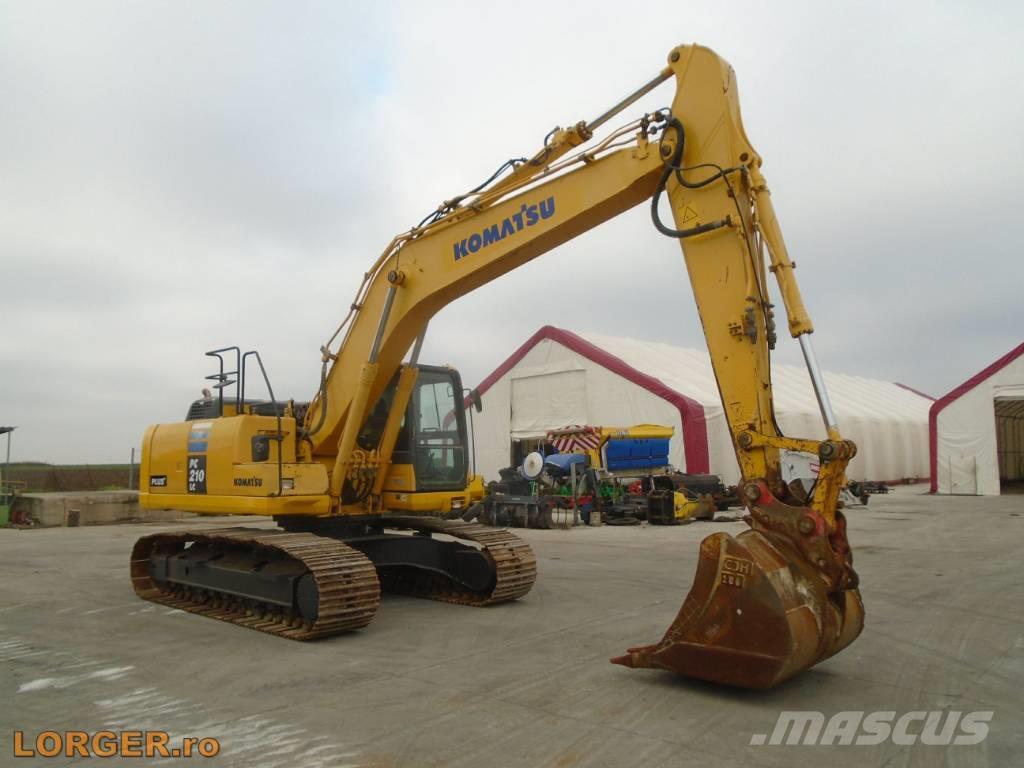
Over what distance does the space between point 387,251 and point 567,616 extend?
4.27 meters

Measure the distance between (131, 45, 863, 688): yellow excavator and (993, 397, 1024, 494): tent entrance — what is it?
31701mm

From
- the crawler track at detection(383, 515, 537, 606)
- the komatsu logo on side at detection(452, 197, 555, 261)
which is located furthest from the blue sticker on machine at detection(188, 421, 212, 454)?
the komatsu logo on side at detection(452, 197, 555, 261)

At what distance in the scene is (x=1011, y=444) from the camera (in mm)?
37656

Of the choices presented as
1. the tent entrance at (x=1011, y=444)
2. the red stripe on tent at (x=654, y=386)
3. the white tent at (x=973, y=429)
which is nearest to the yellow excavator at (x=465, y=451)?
the red stripe on tent at (x=654, y=386)

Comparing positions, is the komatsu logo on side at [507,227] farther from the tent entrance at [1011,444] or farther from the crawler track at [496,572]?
the tent entrance at [1011,444]

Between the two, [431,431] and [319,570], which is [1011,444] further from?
[319,570]

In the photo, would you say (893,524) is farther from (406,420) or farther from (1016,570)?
(406,420)

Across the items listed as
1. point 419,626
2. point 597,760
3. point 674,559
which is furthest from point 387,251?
point 674,559

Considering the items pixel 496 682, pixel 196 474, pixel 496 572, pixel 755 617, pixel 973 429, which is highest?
pixel 973 429

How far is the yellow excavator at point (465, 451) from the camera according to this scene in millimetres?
4977

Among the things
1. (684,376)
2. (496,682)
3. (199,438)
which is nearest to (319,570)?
(496,682)

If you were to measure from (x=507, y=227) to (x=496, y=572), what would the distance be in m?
3.57

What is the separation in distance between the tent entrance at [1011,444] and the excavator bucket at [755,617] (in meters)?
33.1

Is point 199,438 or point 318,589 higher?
point 199,438
